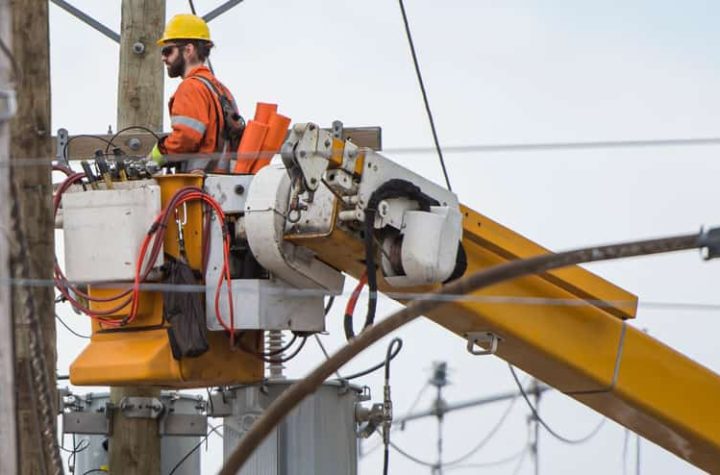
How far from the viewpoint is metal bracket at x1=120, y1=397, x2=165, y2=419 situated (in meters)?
15.5

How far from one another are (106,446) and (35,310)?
15.1 feet

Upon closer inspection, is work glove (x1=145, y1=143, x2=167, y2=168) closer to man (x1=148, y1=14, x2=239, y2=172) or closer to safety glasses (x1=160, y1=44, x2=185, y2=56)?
man (x1=148, y1=14, x2=239, y2=172)

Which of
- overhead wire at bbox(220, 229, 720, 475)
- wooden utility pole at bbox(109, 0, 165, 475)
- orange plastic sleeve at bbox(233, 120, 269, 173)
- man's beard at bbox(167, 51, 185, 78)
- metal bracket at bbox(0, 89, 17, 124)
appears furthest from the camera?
wooden utility pole at bbox(109, 0, 165, 475)

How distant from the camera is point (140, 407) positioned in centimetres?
1548

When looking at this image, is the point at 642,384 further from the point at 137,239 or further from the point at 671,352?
the point at 137,239

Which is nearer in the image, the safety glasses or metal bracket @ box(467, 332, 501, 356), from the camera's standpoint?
metal bracket @ box(467, 332, 501, 356)

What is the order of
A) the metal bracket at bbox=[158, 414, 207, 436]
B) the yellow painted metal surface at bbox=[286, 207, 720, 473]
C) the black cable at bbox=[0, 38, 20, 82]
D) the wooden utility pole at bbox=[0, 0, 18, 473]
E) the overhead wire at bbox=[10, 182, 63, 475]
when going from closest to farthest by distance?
1. the black cable at bbox=[0, 38, 20, 82]
2. the wooden utility pole at bbox=[0, 0, 18, 473]
3. the overhead wire at bbox=[10, 182, 63, 475]
4. the yellow painted metal surface at bbox=[286, 207, 720, 473]
5. the metal bracket at bbox=[158, 414, 207, 436]

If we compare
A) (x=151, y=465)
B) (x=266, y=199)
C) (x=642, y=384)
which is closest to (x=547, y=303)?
(x=642, y=384)

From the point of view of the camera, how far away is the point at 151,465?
1546 centimetres

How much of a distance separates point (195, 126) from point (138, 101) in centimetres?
273

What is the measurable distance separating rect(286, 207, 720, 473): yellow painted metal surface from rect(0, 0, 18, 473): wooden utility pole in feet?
5.70

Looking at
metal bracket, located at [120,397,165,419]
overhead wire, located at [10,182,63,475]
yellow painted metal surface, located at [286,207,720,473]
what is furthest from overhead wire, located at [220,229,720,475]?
metal bracket, located at [120,397,165,419]

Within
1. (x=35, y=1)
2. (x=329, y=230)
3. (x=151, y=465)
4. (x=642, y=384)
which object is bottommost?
(x=151, y=465)

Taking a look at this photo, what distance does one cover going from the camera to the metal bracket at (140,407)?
15.5 m
